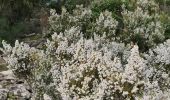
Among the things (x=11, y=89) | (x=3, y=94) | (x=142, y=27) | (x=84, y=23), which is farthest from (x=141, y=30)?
(x=3, y=94)

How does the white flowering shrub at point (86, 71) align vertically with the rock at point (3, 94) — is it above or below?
above

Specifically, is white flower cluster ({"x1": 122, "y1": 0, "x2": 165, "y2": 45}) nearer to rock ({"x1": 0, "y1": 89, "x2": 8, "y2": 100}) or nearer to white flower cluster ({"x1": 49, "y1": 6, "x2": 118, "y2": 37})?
white flower cluster ({"x1": 49, "y1": 6, "x2": 118, "y2": 37})

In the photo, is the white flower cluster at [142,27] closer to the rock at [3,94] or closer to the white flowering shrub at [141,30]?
the white flowering shrub at [141,30]

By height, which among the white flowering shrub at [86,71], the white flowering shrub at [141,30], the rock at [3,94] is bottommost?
the rock at [3,94]

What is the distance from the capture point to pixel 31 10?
41.7m

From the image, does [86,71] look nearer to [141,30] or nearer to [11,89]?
[11,89]

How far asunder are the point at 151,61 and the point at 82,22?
35.6ft

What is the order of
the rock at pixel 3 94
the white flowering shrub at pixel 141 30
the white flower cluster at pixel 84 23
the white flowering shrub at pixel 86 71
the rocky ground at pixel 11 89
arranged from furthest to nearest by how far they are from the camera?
the white flowering shrub at pixel 141 30 < the white flower cluster at pixel 84 23 < the rocky ground at pixel 11 89 < the rock at pixel 3 94 < the white flowering shrub at pixel 86 71

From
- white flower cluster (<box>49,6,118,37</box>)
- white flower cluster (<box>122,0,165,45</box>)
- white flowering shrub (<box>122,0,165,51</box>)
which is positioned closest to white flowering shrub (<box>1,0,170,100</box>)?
white flower cluster (<box>49,6,118,37</box>)

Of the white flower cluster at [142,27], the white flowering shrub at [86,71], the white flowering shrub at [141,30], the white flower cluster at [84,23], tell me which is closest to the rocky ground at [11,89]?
the white flowering shrub at [86,71]

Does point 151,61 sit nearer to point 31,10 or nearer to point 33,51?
point 33,51

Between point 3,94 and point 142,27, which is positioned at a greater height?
point 142,27

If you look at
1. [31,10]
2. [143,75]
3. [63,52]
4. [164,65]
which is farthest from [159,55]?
[31,10]

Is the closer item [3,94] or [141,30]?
[3,94]
